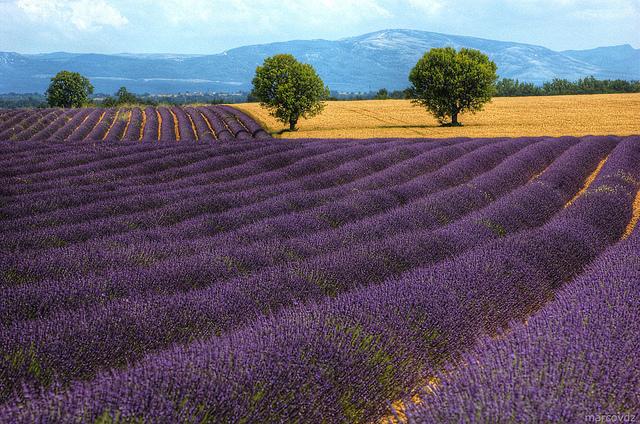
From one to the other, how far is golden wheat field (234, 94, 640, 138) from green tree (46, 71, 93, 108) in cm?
2882

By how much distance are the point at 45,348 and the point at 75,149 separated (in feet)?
32.8

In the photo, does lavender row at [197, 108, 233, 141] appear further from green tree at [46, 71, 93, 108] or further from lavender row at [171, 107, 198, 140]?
green tree at [46, 71, 93, 108]

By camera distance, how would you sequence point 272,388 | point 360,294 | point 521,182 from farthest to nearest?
point 521,182 → point 360,294 → point 272,388

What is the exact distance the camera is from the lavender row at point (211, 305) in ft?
8.47

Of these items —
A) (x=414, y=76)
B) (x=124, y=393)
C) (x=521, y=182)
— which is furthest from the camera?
(x=414, y=76)

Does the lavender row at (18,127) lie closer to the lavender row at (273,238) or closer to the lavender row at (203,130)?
the lavender row at (203,130)

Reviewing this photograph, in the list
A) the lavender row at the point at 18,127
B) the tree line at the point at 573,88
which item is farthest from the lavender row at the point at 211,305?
the tree line at the point at 573,88

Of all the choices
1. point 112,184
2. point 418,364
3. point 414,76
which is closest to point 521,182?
point 112,184

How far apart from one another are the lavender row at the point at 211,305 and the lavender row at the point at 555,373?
4.00 feet

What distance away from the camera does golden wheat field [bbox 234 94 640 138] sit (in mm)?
22328

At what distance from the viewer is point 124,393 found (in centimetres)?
176

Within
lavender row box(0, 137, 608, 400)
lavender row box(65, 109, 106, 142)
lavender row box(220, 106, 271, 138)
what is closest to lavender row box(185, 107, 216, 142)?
lavender row box(220, 106, 271, 138)

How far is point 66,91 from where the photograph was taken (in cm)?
5688

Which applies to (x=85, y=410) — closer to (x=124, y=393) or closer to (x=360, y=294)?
(x=124, y=393)
